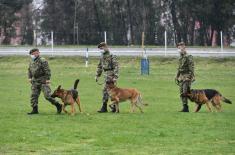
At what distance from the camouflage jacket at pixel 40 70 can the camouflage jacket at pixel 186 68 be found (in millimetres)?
3875

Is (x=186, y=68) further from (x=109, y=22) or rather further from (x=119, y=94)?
(x=109, y=22)

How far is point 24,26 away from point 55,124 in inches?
2179

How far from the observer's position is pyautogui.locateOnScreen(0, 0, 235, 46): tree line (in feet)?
225

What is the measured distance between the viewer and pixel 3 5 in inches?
2721

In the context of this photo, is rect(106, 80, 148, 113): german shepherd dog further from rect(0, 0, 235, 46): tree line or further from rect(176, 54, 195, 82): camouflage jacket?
rect(0, 0, 235, 46): tree line

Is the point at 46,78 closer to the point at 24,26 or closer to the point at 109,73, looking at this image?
the point at 109,73

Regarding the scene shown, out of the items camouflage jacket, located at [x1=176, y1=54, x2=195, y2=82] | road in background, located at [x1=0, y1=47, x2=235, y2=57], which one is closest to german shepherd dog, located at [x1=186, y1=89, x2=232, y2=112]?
camouflage jacket, located at [x1=176, y1=54, x2=195, y2=82]

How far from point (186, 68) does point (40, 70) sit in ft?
13.8

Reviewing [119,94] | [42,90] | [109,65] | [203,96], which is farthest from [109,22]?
[42,90]

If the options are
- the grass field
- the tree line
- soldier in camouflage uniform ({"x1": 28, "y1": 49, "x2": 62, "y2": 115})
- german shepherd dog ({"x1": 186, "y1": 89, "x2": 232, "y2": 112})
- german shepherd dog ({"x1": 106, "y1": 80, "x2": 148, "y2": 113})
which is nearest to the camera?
the grass field

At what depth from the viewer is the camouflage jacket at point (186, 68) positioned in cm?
2122

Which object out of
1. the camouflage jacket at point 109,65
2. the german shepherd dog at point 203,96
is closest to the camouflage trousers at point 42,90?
the camouflage jacket at point 109,65

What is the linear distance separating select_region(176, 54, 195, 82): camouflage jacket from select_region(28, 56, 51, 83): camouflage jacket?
3875mm

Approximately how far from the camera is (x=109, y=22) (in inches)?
2817
